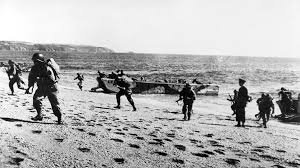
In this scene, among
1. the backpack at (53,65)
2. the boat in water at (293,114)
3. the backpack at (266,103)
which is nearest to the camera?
the backpack at (53,65)

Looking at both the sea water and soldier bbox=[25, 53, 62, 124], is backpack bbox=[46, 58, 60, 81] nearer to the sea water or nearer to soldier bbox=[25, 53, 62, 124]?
soldier bbox=[25, 53, 62, 124]

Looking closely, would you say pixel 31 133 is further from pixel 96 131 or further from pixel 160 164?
pixel 160 164

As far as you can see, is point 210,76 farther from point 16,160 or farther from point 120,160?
point 16,160

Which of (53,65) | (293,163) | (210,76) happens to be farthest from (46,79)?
(210,76)

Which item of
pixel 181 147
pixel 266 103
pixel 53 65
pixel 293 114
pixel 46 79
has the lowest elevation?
pixel 293 114

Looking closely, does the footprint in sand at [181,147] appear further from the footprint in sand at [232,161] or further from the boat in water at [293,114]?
the boat in water at [293,114]

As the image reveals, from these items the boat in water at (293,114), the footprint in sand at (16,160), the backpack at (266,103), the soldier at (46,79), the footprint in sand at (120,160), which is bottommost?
the boat in water at (293,114)

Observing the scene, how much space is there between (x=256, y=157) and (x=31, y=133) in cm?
483

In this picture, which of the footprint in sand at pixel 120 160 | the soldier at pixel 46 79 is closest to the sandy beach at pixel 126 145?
the footprint in sand at pixel 120 160

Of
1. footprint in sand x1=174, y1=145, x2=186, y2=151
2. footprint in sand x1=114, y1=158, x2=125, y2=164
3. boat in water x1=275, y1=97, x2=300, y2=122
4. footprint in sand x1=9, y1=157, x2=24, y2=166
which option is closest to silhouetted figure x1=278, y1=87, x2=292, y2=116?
boat in water x1=275, y1=97, x2=300, y2=122

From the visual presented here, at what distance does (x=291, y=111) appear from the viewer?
15.4 m

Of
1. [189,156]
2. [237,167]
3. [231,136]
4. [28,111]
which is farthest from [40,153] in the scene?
[231,136]

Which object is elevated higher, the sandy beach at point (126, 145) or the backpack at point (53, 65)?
the backpack at point (53, 65)

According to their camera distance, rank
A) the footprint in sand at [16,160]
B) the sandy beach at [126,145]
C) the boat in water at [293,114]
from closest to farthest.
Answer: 1. the footprint in sand at [16,160]
2. the sandy beach at [126,145]
3. the boat in water at [293,114]
